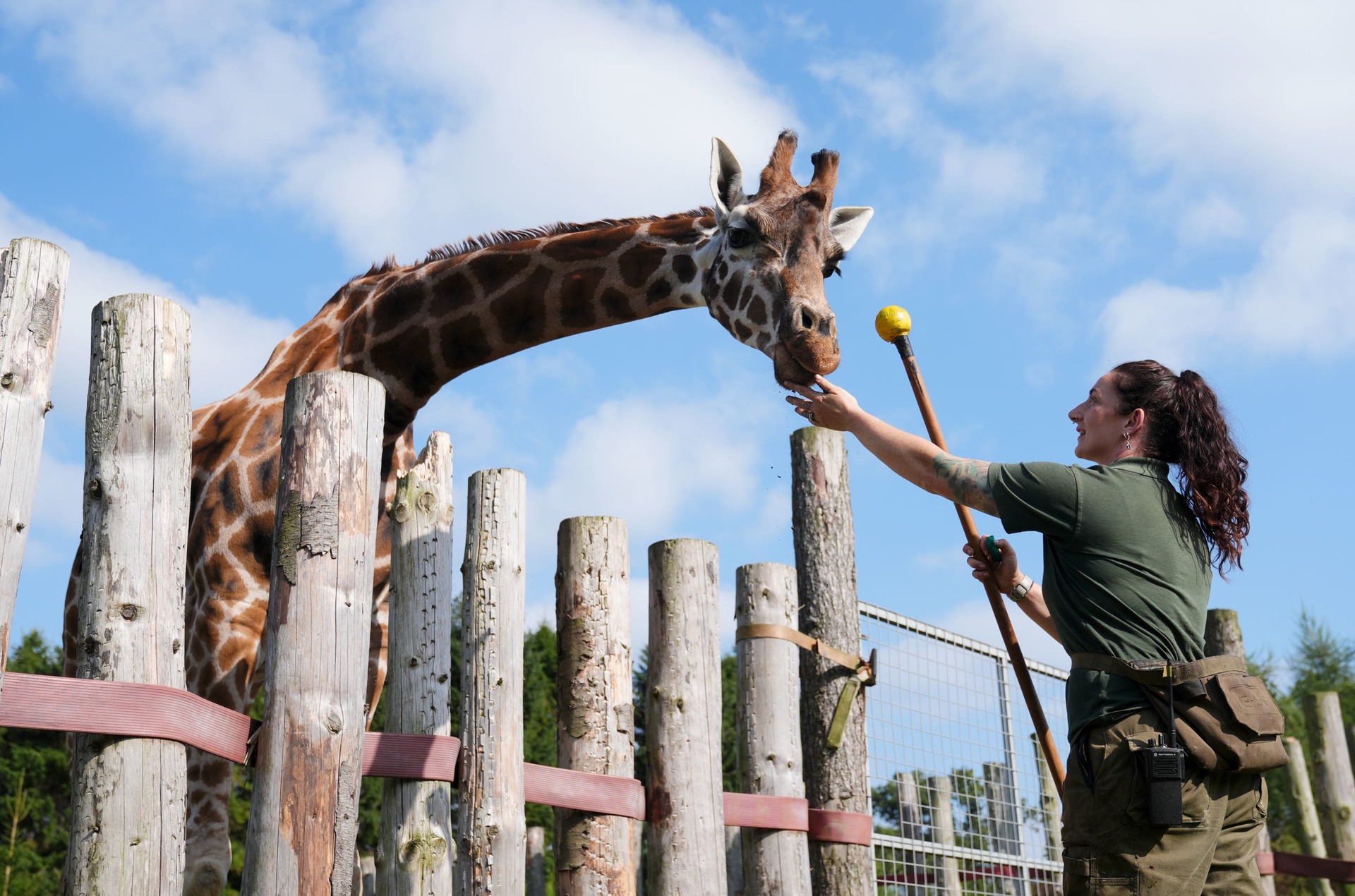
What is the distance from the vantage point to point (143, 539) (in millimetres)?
3855

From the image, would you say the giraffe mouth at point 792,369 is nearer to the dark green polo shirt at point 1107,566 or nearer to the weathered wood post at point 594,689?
the weathered wood post at point 594,689

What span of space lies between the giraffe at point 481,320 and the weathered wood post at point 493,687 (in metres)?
1.73

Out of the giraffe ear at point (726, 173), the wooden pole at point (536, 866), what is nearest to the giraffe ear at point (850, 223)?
the giraffe ear at point (726, 173)

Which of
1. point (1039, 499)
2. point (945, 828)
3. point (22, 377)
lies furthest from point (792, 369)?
point (945, 828)

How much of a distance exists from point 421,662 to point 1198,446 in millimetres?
2832

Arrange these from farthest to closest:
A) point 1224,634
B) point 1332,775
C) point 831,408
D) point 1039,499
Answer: point 1332,775, point 1224,634, point 831,408, point 1039,499

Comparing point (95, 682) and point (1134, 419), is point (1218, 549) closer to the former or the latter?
point (1134, 419)

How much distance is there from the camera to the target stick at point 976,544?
15.4ft

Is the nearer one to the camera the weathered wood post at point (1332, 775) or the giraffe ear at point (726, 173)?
the giraffe ear at point (726, 173)

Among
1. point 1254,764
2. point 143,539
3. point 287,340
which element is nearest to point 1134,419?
point 1254,764

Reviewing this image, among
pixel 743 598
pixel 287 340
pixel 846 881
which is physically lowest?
pixel 846 881

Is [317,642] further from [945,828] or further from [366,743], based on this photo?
[945,828]

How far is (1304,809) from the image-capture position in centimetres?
973

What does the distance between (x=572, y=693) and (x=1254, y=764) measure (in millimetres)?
2558
